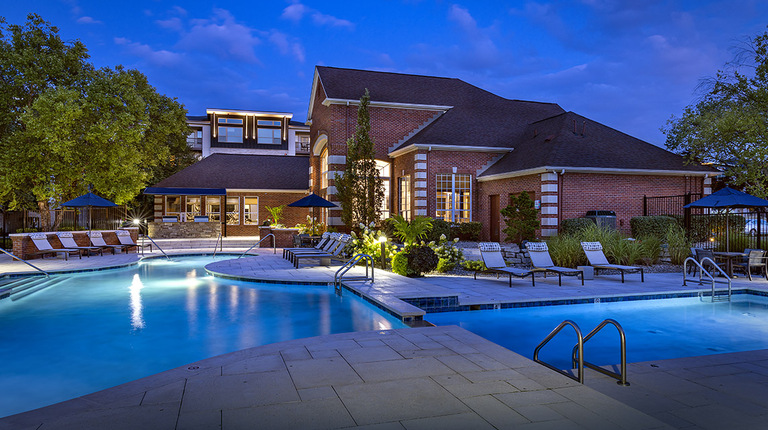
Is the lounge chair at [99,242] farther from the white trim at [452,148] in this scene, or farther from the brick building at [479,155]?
the white trim at [452,148]

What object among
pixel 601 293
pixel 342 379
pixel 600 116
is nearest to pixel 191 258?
pixel 601 293

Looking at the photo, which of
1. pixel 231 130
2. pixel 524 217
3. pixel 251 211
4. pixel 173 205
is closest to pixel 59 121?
pixel 173 205

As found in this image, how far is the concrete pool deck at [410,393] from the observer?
131 inches

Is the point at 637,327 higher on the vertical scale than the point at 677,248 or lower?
lower

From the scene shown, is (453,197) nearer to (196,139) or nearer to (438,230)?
(438,230)

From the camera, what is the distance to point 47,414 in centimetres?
349

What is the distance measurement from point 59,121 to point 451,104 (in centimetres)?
1777

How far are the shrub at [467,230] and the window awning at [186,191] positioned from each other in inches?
598

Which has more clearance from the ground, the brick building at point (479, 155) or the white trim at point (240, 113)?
the white trim at point (240, 113)

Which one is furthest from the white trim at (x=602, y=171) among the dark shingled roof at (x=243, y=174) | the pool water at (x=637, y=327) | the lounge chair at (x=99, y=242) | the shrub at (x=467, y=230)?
the lounge chair at (x=99, y=242)

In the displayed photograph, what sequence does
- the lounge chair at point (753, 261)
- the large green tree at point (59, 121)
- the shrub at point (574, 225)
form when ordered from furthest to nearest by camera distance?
the large green tree at point (59, 121), the shrub at point (574, 225), the lounge chair at point (753, 261)

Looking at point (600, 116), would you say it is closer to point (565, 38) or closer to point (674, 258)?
point (565, 38)

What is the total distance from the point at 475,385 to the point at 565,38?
59478 millimetres

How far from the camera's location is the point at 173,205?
99.3 feet
